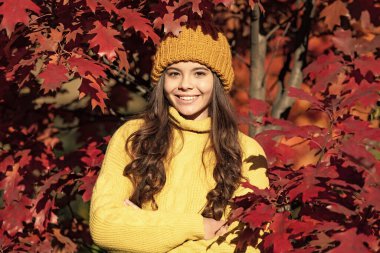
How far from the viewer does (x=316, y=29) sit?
480 centimetres

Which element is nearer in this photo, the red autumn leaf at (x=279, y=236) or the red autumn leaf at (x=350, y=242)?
the red autumn leaf at (x=350, y=242)

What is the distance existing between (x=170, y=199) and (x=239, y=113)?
3.58 feet

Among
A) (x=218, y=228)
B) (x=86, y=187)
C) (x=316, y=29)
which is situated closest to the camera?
(x=218, y=228)

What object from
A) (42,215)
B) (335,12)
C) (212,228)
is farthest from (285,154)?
(42,215)

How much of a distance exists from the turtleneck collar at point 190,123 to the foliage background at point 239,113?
36 centimetres

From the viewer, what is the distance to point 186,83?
3.10 metres

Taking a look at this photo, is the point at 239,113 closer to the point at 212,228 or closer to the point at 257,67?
the point at 257,67

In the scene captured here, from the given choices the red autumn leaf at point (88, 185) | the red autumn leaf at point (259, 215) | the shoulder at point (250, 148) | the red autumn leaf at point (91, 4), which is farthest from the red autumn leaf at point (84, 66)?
the red autumn leaf at point (259, 215)

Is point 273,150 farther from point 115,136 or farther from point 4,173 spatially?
point 4,173

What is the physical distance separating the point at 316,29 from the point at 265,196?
261 cm

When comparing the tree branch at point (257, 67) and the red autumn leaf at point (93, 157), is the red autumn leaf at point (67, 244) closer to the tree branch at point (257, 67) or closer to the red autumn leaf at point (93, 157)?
the red autumn leaf at point (93, 157)

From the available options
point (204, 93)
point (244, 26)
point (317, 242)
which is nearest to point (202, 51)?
point (204, 93)

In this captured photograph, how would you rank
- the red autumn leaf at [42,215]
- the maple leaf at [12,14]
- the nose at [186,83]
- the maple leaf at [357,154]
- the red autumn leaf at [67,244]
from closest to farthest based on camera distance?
the maple leaf at [357,154] < the maple leaf at [12,14] < the nose at [186,83] < the red autumn leaf at [42,215] < the red autumn leaf at [67,244]

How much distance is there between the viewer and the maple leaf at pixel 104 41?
2.95 meters
